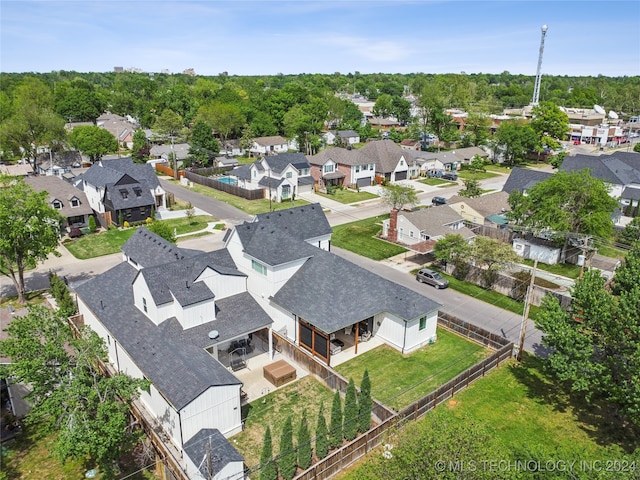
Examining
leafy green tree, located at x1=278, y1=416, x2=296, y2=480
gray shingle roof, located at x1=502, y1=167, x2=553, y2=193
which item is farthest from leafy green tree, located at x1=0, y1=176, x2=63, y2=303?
gray shingle roof, located at x1=502, y1=167, x2=553, y2=193

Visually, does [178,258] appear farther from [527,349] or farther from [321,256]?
[527,349]

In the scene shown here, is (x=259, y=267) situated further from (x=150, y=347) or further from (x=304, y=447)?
(x=304, y=447)

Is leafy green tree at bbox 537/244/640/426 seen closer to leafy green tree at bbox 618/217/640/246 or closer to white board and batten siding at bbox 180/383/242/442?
white board and batten siding at bbox 180/383/242/442

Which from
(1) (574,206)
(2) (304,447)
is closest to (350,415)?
(2) (304,447)

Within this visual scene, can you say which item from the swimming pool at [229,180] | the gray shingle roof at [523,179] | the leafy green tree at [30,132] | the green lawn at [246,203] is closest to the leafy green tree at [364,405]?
the green lawn at [246,203]

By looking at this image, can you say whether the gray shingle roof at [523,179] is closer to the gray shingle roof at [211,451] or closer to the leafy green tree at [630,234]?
the leafy green tree at [630,234]

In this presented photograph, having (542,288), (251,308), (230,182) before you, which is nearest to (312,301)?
(251,308)
